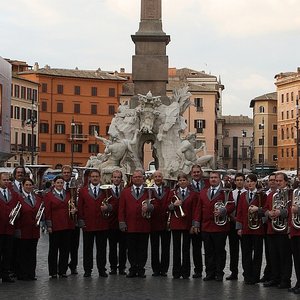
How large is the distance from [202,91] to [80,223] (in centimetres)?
7651

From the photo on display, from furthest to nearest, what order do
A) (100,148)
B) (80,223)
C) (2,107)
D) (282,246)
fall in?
(100,148) → (2,107) → (80,223) → (282,246)

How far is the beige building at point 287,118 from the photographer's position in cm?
9725

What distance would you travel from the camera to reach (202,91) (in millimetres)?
89062

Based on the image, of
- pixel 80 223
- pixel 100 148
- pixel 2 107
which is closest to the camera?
pixel 80 223

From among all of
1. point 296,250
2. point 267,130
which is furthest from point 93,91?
point 296,250

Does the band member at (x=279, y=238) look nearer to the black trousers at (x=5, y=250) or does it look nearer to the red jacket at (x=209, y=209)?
the red jacket at (x=209, y=209)

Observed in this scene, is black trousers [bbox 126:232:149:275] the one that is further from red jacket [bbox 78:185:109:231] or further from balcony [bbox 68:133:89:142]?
balcony [bbox 68:133:89:142]

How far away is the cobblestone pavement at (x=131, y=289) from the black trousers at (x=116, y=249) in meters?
0.37

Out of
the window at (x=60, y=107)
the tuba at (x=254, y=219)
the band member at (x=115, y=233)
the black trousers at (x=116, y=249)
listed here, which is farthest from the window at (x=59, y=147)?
the tuba at (x=254, y=219)

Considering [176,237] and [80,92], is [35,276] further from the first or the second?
[80,92]

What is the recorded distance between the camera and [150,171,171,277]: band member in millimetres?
13234

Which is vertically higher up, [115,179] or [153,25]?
[153,25]

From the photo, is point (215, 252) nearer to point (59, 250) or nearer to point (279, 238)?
point (279, 238)

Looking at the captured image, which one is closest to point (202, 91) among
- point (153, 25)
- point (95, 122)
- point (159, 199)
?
point (95, 122)
